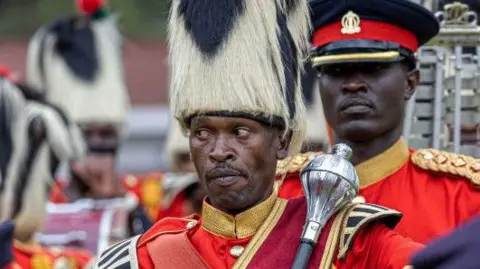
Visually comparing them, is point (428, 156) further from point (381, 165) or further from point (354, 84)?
point (354, 84)

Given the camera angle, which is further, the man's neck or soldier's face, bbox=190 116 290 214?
the man's neck

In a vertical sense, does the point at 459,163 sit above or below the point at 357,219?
below

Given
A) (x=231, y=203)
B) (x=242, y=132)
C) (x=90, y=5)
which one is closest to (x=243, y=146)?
(x=242, y=132)

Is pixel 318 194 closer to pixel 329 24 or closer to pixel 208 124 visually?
pixel 208 124

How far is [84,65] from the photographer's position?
1297 centimetres

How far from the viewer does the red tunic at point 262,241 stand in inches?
184

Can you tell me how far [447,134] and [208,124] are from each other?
1.91m

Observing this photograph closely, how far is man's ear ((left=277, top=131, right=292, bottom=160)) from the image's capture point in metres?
4.86

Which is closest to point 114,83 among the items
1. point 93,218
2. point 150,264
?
point 93,218

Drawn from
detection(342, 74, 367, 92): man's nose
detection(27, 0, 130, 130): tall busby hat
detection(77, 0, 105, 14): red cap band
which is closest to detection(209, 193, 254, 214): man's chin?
detection(342, 74, 367, 92): man's nose

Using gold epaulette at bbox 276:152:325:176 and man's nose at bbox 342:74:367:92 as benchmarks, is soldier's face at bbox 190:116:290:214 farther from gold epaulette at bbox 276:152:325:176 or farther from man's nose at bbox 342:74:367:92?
man's nose at bbox 342:74:367:92

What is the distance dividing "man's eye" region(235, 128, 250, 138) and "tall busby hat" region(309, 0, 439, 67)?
1.20 m

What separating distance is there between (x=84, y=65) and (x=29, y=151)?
3693 mm

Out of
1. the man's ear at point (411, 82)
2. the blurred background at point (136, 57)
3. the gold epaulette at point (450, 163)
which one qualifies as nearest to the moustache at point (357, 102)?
the man's ear at point (411, 82)
